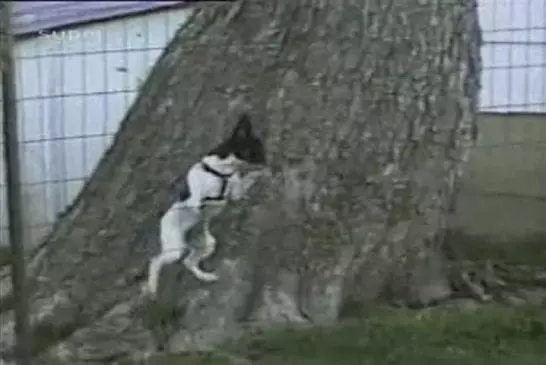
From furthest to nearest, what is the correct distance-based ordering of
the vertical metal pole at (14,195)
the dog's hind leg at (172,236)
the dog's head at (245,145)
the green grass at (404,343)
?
the dog's head at (245,145) → the dog's hind leg at (172,236) → the green grass at (404,343) → the vertical metal pole at (14,195)

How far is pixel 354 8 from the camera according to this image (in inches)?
226

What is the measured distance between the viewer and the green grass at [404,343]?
540 centimetres

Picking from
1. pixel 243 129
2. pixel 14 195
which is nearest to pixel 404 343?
pixel 243 129

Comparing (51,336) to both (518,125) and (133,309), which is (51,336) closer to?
(133,309)

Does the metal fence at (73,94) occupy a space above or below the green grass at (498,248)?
above

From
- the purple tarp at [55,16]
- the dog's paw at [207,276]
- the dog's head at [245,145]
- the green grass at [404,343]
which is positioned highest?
the purple tarp at [55,16]

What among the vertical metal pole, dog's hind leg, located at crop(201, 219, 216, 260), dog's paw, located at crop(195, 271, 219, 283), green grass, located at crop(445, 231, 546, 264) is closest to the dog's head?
dog's hind leg, located at crop(201, 219, 216, 260)

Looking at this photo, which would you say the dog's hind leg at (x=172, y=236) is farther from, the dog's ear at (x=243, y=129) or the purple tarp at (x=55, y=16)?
the purple tarp at (x=55, y=16)

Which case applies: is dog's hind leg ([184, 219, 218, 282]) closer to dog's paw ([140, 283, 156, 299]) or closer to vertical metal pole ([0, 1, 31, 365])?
dog's paw ([140, 283, 156, 299])

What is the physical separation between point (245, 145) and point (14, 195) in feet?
4.36

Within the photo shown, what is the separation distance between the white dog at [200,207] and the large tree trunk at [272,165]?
49mm

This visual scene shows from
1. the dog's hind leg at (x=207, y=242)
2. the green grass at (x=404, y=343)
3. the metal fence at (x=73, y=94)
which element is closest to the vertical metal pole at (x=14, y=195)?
the green grass at (x=404, y=343)


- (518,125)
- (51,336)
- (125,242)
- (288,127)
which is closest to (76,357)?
(51,336)

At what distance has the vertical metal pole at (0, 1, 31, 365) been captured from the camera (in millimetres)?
4566
